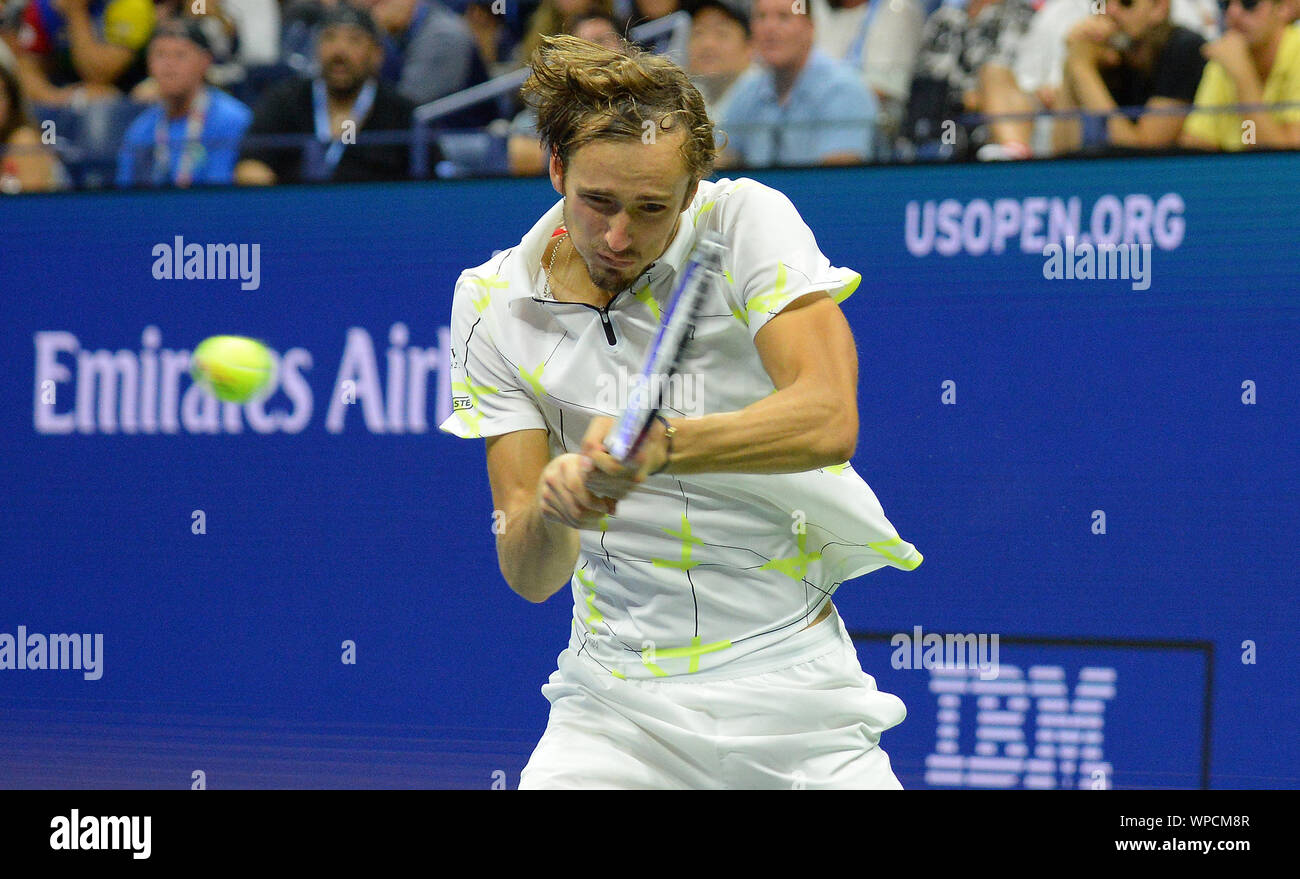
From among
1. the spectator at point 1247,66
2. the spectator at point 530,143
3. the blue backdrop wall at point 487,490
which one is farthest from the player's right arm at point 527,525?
the spectator at point 1247,66

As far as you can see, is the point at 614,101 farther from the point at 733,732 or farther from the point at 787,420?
the point at 733,732

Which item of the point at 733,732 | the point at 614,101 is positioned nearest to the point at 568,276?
the point at 614,101

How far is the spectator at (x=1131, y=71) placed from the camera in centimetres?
455

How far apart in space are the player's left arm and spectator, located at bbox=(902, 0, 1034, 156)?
2.75m

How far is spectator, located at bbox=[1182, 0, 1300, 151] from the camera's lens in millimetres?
4473

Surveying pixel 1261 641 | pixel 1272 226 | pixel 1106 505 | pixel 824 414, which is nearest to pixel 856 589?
pixel 1106 505

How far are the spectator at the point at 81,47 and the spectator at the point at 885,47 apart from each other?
2.92 m

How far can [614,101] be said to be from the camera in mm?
2279

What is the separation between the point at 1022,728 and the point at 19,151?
385cm

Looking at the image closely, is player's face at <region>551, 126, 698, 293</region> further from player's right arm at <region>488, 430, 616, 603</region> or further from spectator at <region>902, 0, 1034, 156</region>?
spectator at <region>902, 0, 1034, 156</region>

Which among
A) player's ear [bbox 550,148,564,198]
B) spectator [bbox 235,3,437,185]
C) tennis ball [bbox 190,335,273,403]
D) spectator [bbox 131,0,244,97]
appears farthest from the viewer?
spectator [bbox 131,0,244,97]

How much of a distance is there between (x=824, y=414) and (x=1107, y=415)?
92.5 inches

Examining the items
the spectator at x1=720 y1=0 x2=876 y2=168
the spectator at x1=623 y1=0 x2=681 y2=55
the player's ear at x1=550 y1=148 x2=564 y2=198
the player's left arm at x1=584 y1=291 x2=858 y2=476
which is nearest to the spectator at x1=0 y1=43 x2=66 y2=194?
the spectator at x1=623 y1=0 x2=681 y2=55

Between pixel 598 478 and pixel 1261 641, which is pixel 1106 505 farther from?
pixel 598 478
